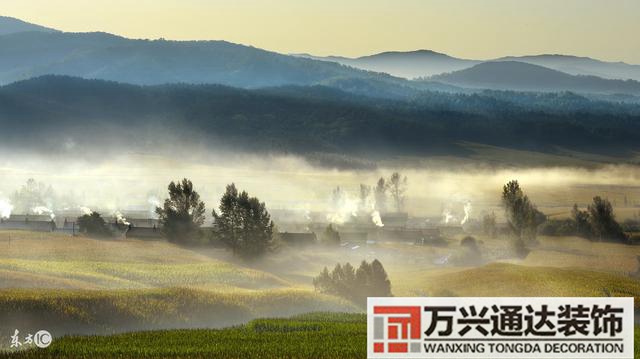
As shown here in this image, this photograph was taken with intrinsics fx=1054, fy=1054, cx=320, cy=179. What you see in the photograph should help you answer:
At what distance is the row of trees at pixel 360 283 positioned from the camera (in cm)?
10950

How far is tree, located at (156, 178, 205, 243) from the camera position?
172 metres

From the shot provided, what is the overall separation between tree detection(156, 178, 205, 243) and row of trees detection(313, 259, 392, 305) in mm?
62834

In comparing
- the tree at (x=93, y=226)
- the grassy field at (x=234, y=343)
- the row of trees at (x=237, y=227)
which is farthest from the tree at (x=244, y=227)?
the grassy field at (x=234, y=343)

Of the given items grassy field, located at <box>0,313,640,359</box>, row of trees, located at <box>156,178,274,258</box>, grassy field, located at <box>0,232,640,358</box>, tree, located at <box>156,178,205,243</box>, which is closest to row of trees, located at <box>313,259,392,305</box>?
grassy field, located at <box>0,232,640,358</box>

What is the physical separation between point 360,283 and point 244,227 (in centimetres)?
5216

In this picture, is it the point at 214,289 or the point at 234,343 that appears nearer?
the point at 234,343

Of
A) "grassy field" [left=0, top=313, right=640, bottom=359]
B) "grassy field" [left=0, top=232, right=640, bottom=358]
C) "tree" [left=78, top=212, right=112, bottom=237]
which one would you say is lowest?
"grassy field" [left=0, top=313, right=640, bottom=359]

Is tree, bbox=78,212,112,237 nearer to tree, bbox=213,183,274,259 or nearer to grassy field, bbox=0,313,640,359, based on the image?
tree, bbox=213,183,274,259

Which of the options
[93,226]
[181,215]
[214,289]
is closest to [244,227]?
[181,215]

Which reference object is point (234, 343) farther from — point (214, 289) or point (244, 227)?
point (244, 227)

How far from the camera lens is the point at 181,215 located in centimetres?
17375

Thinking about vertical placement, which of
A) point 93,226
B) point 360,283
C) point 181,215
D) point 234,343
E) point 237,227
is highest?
point 181,215

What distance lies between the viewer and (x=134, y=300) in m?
98.0

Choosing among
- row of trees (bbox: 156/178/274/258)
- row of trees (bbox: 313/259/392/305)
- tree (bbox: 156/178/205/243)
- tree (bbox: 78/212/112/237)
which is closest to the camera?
row of trees (bbox: 313/259/392/305)
